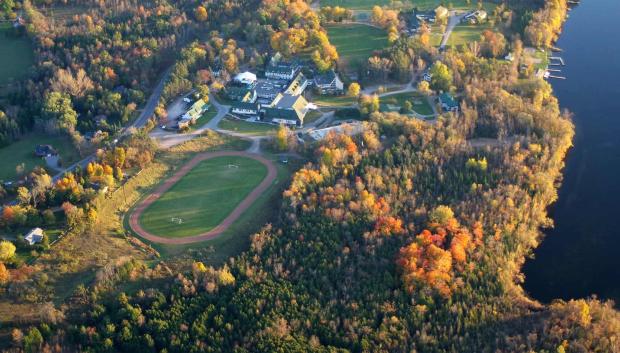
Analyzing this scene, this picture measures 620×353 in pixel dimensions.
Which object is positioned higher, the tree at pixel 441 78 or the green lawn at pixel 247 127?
the tree at pixel 441 78

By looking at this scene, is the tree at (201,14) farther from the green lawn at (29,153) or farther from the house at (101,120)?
the green lawn at (29,153)

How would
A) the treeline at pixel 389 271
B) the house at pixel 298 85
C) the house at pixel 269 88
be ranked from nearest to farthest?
the treeline at pixel 389 271, the house at pixel 269 88, the house at pixel 298 85

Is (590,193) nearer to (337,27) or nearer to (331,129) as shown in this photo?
(331,129)

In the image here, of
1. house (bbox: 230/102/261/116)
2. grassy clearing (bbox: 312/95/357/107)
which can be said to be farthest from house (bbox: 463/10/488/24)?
house (bbox: 230/102/261/116)

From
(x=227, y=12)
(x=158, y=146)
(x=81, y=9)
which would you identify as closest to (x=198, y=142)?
(x=158, y=146)

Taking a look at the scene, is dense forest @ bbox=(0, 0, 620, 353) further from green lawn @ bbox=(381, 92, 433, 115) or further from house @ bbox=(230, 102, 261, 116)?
house @ bbox=(230, 102, 261, 116)

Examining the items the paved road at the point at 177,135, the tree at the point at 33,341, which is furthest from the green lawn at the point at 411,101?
the tree at the point at 33,341

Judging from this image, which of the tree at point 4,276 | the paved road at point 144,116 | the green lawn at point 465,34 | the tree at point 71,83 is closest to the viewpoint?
the tree at point 4,276
